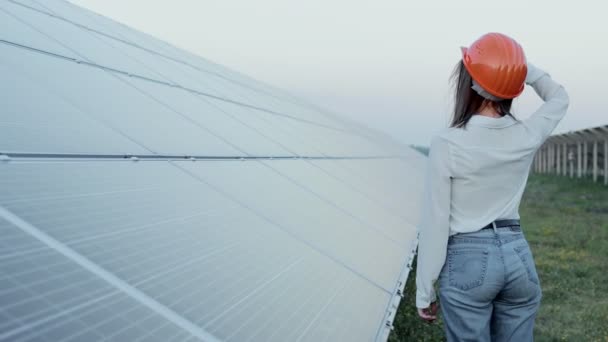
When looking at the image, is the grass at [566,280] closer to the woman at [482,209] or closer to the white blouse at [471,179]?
the woman at [482,209]

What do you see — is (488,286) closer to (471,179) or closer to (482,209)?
(482,209)

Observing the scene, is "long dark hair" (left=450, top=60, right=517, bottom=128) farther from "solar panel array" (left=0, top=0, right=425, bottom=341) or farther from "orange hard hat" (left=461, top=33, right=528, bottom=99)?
"solar panel array" (left=0, top=0, right=425, bottom=341)

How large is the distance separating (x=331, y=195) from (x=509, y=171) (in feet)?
9.55

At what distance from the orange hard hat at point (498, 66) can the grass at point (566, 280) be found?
3.67m

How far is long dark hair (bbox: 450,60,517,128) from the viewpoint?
291 centimetres

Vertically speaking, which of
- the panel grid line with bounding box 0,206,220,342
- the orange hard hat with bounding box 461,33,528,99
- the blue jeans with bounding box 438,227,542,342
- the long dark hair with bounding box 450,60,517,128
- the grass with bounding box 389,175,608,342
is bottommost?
the grass with bounding box 389,175,608,342

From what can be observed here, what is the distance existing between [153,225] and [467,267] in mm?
1591

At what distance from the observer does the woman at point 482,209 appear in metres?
2.74

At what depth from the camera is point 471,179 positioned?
281cm

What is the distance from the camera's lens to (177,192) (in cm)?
328

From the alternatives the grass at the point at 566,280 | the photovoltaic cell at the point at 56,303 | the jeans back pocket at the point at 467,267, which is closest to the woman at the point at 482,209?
the jeans back pocket at the point at 467,267

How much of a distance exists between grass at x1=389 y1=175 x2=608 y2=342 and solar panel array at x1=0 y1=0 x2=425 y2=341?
71.1 inches

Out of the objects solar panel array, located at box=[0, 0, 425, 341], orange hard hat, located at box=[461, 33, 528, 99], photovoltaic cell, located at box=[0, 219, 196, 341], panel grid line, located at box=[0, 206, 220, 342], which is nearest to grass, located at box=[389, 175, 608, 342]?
solar panel array, located at box=[0, 0, 425, 341]

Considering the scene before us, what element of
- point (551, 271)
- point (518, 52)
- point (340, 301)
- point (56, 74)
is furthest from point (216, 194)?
point (551, 271)
